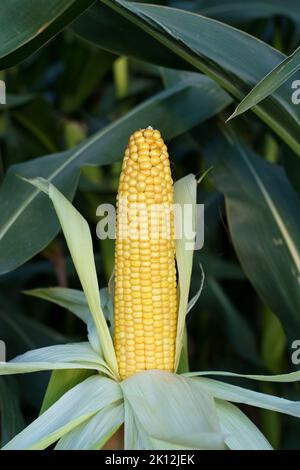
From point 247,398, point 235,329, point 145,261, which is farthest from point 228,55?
point 235,329

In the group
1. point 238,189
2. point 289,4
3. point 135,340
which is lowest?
point 135,340

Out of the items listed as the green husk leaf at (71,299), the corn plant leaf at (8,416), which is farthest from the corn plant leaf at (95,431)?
the corn plant leaf at (8,416)

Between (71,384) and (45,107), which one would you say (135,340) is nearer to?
(71,384)

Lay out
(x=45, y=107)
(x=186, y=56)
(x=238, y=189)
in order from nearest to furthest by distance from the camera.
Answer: (x=186, y=56) < (x=238, y=189) < (x=45, y=107)

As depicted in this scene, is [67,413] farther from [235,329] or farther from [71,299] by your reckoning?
[235,329]

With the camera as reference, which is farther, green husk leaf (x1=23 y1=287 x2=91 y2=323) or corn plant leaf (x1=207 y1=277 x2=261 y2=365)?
corn plant leaf (x1=207 y1=277 x2=261 y2=365)

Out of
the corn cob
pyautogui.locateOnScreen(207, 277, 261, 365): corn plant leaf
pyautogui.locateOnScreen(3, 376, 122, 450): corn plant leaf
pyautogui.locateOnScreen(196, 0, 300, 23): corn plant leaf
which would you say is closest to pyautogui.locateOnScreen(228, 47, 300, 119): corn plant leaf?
the corn cob

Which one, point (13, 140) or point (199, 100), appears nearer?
point (199, 100)

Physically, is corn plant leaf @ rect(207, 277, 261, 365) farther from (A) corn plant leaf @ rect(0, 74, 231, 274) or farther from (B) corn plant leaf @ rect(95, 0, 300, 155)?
(B) corn plant leaf @ rect(95, 0, 300, 155)

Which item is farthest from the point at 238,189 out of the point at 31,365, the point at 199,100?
the point at 31,365
